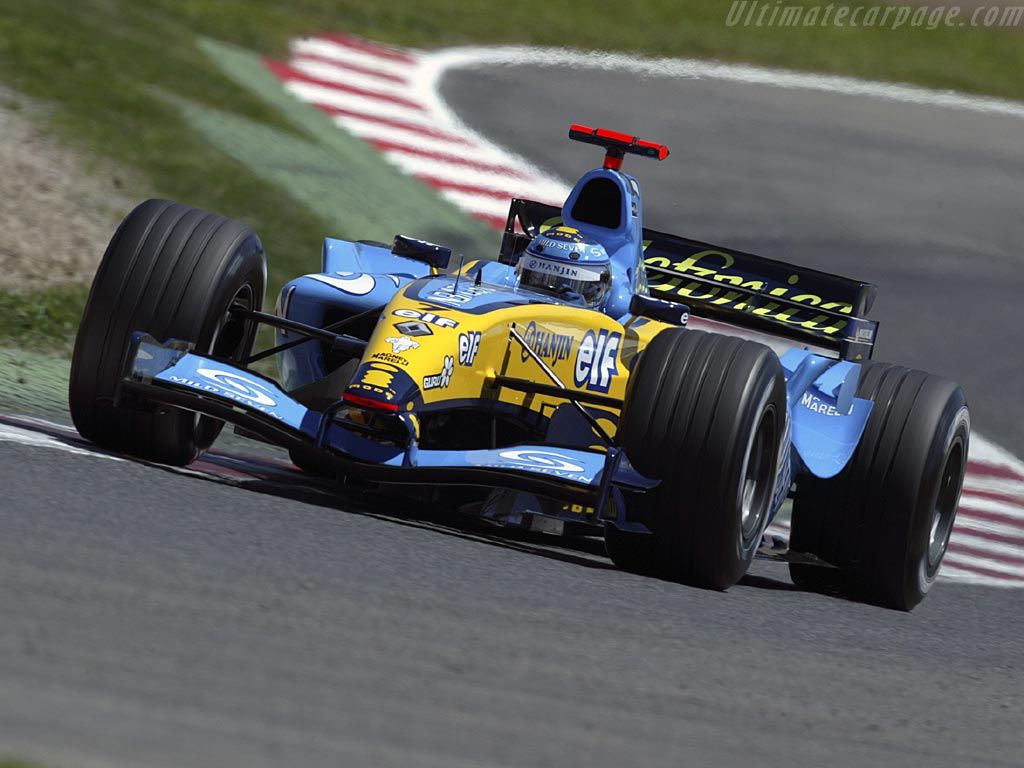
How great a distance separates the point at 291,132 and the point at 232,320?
6.54m

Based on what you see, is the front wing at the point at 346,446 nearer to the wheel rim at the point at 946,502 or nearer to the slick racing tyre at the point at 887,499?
the slick racing tyre at the point at 887,499

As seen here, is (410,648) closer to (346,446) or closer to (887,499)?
(346,446)

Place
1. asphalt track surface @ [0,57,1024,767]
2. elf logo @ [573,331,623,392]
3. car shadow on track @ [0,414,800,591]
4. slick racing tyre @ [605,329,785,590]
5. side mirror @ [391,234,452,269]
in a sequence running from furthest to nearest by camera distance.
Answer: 1. side mirror @ [391,234,452,269]
2. elf logo @ [573,331,623,392]
3. car shadow on track @ [0,414,800,591]
4. slick racing tyre @ [605,329,785,590]
5. asphalt track surface @ [0,57,1024,767]

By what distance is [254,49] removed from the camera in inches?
602

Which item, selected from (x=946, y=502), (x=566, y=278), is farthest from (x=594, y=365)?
(x=946, y=502)

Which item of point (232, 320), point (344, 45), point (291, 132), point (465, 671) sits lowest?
point (465, 671)

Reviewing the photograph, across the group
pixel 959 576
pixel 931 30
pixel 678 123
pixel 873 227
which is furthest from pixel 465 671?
pixel 931 30

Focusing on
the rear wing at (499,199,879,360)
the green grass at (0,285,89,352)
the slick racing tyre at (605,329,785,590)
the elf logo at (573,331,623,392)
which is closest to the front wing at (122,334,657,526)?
the slick racing tyre at (605,329,785,590)

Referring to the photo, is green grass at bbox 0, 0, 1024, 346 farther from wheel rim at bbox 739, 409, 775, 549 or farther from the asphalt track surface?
wheel rim at bbox 739, 409, 775, 549

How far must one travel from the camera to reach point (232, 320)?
7.16 meters

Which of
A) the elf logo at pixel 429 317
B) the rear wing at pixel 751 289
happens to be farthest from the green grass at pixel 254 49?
the elf logo at pixel 429 317

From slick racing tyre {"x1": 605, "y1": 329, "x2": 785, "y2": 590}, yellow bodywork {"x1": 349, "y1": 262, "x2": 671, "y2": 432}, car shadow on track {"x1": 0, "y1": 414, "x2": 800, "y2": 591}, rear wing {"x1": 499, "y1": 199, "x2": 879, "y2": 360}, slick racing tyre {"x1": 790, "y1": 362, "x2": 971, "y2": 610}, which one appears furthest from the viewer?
rear wing {"x1": 499, "y1": 199, "x2": 879, "y2": 360}

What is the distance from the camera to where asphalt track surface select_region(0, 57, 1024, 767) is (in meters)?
3.54

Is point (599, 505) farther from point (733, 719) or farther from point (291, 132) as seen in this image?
point (291, 132)
